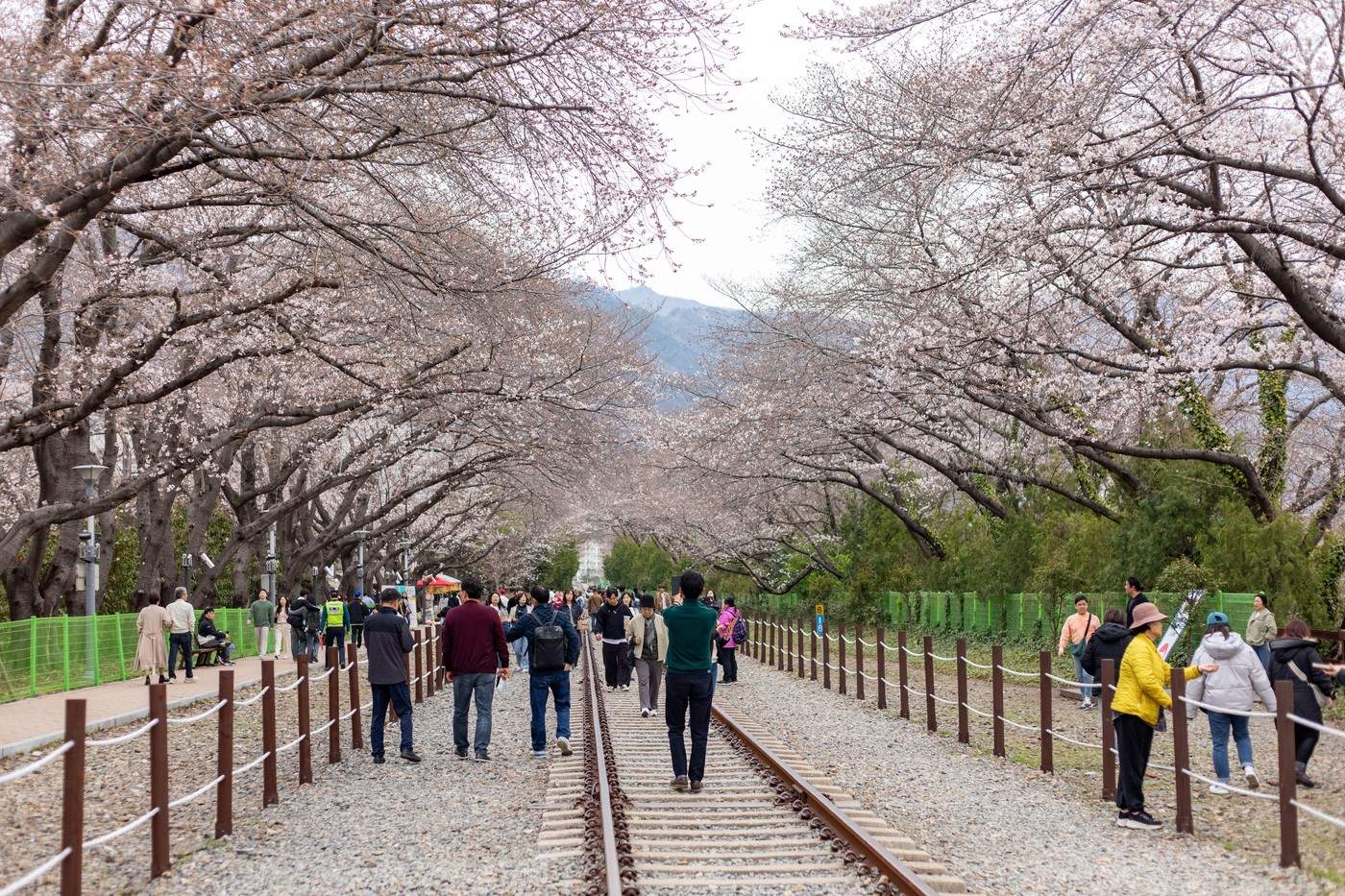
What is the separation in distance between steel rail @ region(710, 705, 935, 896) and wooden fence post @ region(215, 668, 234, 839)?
170 inches

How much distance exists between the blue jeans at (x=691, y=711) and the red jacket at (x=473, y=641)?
8.72 feet

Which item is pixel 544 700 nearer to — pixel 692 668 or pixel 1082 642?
pixel 692 668

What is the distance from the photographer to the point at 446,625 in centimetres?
1281

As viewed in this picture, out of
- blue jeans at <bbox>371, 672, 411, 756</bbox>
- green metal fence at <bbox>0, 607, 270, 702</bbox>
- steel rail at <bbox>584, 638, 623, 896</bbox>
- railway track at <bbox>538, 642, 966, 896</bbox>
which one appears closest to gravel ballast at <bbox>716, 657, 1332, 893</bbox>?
railway track at <bbox>538, 642, 966, 896</bbox>

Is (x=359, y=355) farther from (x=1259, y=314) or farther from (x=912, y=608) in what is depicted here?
(x=912, y=608)

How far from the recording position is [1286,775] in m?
7.93

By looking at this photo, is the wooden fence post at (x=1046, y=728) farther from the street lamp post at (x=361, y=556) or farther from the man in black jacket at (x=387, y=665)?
the street lamp post at (x=361, y=556)

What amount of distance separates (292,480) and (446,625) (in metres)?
30.7

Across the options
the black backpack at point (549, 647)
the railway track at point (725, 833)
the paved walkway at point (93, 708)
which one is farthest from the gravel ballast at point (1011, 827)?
the paved walkway at point (93, 708)

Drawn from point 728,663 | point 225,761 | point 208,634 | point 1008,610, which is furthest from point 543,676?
point 1008,610

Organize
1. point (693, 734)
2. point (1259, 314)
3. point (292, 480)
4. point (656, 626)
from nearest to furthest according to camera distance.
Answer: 1. point (693, 734)
2. point (656, 626)
3. point (1259, 314)
4. point (292, 480)

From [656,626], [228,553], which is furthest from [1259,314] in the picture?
[228,553]

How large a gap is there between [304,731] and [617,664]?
37.5 ft

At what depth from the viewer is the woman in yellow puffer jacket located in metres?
9.25
